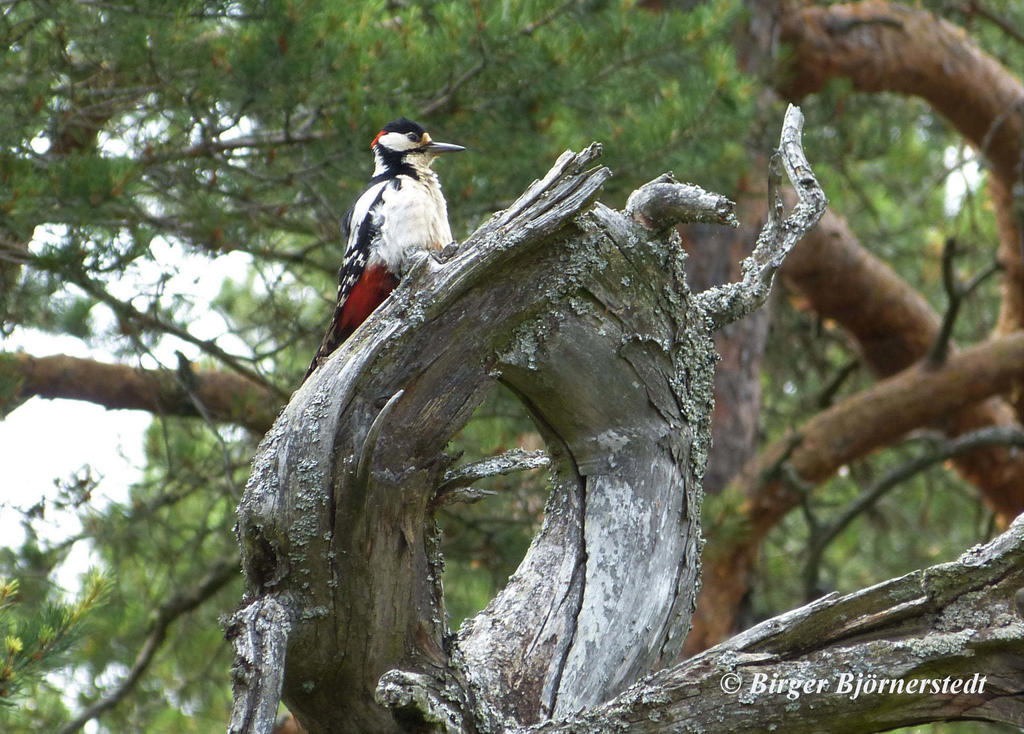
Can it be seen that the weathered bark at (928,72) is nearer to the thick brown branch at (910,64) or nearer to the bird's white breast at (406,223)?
the thick brown branch at (910,64)

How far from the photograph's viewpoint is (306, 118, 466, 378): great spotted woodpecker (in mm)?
3625

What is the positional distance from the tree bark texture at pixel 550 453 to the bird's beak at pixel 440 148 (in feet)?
5.14

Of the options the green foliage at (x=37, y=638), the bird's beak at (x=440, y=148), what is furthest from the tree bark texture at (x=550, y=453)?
the bird's beak at (x=440, y=148)

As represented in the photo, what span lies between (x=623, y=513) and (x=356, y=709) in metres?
0.70

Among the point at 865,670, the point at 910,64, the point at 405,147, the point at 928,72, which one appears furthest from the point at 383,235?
the point at 928,72

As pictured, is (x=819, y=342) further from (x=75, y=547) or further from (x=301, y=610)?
(x=301, y=610)

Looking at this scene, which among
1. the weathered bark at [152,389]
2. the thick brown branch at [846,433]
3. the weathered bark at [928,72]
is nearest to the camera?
the weathered bark at [152,389]

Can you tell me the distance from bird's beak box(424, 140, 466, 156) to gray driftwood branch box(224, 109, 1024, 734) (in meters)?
1.57

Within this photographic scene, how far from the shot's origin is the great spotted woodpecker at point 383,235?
3625 millimetres

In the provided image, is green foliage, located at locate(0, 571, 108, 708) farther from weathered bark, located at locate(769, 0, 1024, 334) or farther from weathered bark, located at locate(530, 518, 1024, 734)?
weathered bark, located at locate(769, 0, 1024, 334)

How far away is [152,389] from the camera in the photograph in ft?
14.8

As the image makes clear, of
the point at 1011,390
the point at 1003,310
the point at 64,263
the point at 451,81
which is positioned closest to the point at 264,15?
the point at 451,81

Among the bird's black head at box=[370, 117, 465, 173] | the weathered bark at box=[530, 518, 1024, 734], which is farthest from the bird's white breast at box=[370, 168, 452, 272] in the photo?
the weathered bark at box=[530, 518, 1024, 734]

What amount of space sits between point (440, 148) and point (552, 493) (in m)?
1.85
